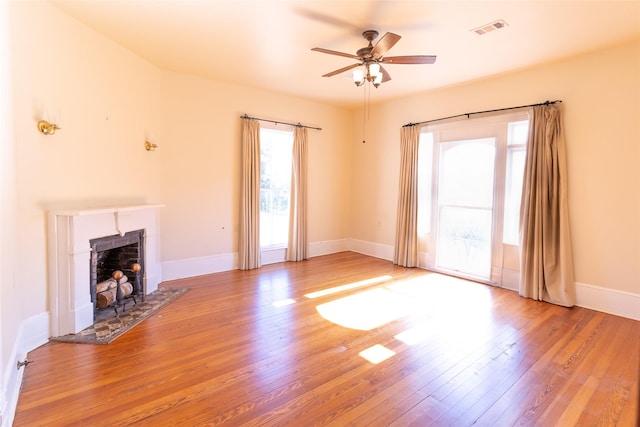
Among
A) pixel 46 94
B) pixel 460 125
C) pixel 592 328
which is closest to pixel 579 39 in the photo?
pixel 460 125

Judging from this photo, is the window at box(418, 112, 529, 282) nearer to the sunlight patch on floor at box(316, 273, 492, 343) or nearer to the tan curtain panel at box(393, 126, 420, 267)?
the tan curtain panel at box(393, 126, 420, 267)

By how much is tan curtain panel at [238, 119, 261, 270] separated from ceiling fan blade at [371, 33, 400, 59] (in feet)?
Result: 8.88

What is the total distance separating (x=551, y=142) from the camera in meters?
3.93

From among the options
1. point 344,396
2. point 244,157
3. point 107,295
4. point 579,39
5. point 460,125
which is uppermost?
point 579,39

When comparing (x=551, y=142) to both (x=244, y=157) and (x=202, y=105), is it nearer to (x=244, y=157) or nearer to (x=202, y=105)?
(x=244, y=157)

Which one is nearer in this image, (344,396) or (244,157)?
(344,396)

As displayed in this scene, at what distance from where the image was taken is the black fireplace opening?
10.7ft

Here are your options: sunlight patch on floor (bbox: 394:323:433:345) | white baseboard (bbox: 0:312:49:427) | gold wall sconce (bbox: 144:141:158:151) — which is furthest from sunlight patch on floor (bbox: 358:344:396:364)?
gold wall sconce (bbox: 144:141:158:151)

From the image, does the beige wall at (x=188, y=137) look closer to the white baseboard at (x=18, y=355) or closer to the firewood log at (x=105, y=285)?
the white baseboard at (x=18, y=355)

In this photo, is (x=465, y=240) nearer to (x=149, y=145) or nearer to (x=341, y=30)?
(x=341, y=30)

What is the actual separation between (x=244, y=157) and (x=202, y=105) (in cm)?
97

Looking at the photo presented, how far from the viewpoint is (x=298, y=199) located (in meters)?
5.89

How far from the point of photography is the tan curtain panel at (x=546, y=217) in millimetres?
3854

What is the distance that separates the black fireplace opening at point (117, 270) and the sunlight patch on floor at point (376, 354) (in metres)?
2.62
